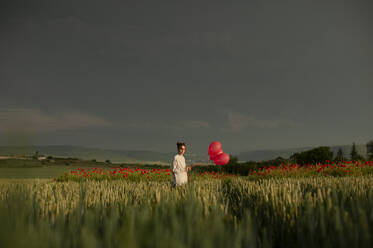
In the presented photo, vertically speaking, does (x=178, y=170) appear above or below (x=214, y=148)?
below

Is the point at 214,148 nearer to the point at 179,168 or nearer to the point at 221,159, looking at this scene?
the point at 221,159

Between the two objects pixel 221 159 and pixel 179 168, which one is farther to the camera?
pixel 221 159

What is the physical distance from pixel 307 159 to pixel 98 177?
1608 centimetres

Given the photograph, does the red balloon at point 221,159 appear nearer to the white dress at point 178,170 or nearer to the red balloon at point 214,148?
the red balloon at point 214,148

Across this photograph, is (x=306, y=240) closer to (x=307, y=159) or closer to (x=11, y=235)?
(x=11, y=235)

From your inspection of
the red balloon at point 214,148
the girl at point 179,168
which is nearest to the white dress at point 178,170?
the girl at point 179,168

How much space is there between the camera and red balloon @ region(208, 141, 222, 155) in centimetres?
1215

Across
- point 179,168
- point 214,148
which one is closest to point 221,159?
point 214,148

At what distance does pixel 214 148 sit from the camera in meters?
12.2

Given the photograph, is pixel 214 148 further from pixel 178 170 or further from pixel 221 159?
pixel 178 170

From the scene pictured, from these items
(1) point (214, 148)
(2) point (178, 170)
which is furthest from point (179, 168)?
(1) point (214, 148)

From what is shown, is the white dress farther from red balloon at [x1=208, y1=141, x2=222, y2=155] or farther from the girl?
red balloon at [x1=208, y1=141, x2=222, y2=155]

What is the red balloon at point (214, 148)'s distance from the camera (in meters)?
12.1

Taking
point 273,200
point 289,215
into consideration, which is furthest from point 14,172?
point 273,200
